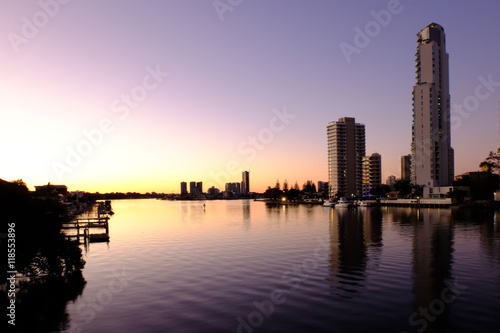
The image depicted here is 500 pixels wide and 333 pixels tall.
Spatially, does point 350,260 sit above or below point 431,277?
below

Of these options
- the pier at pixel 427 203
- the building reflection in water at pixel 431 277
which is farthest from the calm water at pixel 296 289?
the pier at pixel 427 203

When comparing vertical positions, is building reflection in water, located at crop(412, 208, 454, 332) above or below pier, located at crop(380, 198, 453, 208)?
above

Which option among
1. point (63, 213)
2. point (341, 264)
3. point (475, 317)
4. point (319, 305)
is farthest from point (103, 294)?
point (475, 317)

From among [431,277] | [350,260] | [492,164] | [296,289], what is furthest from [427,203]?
[296,289]

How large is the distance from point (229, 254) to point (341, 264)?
15.4 metres

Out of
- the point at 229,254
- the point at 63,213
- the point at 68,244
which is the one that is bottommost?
the point at 229,254

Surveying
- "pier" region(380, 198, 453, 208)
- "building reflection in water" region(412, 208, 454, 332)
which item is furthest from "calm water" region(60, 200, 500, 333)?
"pier" region(380, 198, 453, 208)

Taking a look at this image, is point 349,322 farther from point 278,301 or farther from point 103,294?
point 103,294

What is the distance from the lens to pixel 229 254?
47.1m

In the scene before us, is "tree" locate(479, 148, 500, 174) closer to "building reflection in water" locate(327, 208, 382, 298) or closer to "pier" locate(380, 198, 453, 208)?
"pier" locate(380, 198, 453, 208)

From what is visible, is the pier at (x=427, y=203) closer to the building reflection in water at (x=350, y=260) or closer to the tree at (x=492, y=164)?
the tree at (x=492, y=164)

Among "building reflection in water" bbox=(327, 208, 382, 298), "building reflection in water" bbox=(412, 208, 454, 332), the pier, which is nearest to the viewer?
"building reflection in water" bbox=(412, 208, 454, 332)

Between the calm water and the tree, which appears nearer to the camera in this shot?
the calm water

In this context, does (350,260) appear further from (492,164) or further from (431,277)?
(492,164)
